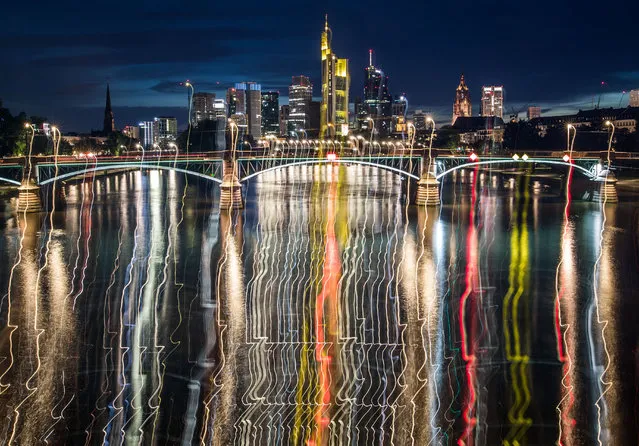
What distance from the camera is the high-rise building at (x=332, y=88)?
567ft

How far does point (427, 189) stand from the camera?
5225 cm

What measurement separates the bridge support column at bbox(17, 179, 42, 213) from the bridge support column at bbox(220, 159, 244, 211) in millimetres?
12451

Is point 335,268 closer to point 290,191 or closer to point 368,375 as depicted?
point 368,375

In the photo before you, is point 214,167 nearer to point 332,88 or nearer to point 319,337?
point 319,337

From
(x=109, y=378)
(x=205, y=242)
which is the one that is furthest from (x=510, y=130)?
(x=109, y=378)

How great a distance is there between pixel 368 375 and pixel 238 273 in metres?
12.2

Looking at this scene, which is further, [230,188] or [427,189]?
[427,189]

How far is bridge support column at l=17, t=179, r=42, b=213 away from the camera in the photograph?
155 ft

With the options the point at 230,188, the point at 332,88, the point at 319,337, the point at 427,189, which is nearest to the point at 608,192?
the point at 427,189

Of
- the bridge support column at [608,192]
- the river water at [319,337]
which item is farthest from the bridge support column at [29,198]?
the bridge support column at [608,192]

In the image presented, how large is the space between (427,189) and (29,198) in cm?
2803

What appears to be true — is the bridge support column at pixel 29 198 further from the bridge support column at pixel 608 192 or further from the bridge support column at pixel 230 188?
the bridge support column at pixel 608 192

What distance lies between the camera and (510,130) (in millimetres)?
124750

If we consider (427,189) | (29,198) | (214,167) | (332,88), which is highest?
(332,88)
